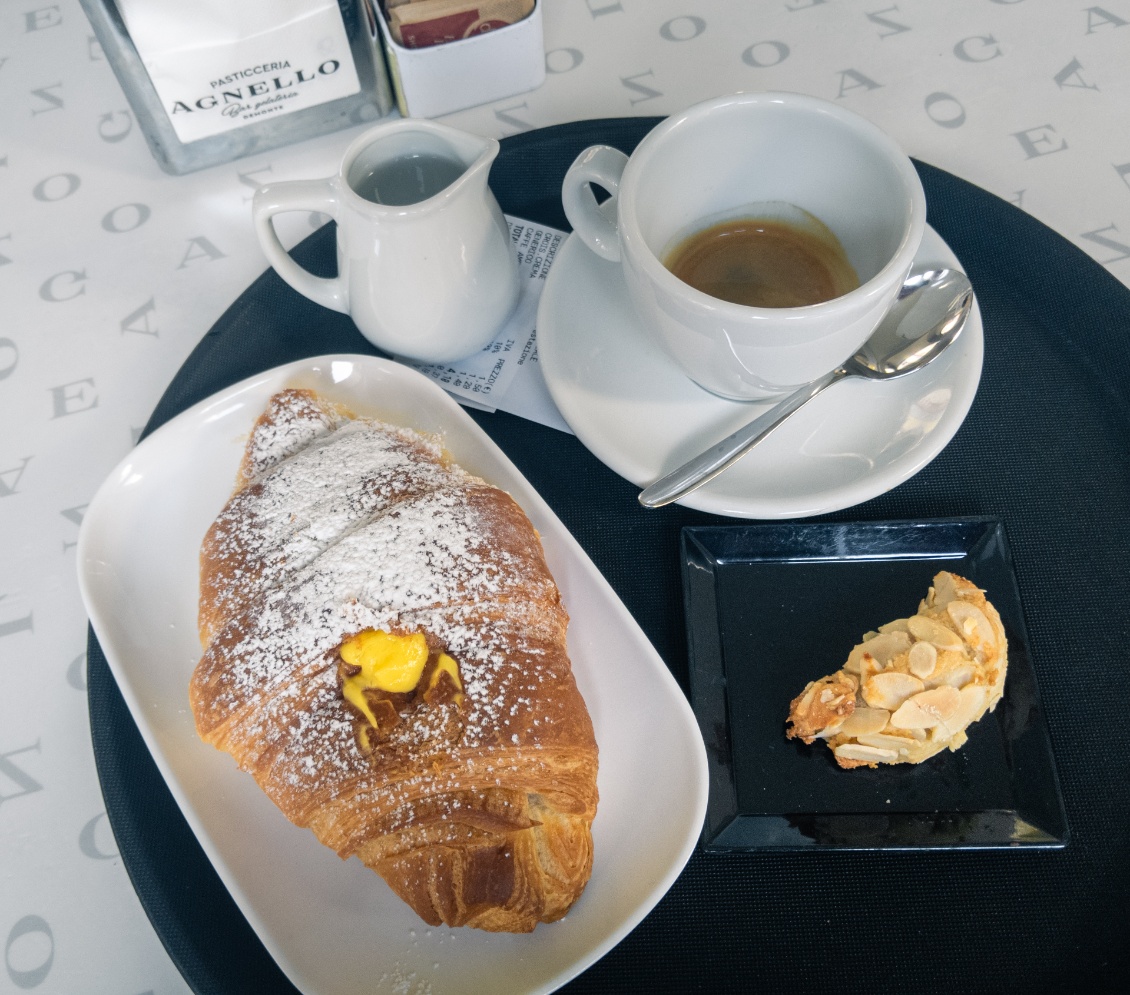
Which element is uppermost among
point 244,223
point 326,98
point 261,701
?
point 326,98

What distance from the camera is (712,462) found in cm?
76

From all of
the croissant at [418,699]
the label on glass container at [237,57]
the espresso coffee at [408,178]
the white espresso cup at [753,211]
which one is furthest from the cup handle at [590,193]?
the label on glass container at [237,57]

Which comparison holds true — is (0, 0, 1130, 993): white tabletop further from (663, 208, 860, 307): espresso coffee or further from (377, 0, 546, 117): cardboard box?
(663, 208, 860, 307): espresso coffee

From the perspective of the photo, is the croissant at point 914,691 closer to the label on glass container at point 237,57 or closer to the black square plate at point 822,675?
the black square plate at point 822,675

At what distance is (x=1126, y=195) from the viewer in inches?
40.6

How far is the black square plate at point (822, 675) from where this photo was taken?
26.8 inches

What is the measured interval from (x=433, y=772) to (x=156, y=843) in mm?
266

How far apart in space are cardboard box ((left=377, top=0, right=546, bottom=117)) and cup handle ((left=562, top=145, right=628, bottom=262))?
0.33 m

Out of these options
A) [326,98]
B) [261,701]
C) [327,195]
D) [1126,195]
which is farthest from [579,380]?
[1126,195]

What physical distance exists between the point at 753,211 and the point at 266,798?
0.70m

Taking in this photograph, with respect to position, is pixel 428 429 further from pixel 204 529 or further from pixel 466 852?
pixel 466 852

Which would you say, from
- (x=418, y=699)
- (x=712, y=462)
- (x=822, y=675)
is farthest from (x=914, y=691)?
(x=418, y=699)

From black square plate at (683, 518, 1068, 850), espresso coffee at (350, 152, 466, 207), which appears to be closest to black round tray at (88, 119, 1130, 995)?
black square plate at (683, 518, 1068, 850)

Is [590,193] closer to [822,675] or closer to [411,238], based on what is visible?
[411,238]
